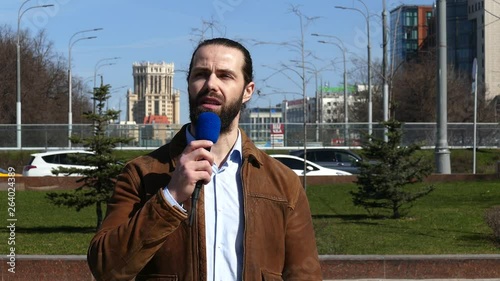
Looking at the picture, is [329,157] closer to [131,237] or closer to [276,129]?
[276,129]

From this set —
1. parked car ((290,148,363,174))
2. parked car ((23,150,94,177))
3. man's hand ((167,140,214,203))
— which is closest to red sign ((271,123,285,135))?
parked car ((290,148,363,174))

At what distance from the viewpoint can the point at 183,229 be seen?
9.77 ft

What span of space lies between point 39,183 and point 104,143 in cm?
1226

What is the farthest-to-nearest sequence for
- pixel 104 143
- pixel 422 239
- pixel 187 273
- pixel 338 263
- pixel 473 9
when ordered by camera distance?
pixel 473 9 < pixel 104 143 < pixel 422 239 < pixel 338 263 < pixel 187 273

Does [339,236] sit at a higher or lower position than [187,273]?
lower

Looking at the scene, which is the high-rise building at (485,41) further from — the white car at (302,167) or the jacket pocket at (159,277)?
the jacket pocket at (159,277)

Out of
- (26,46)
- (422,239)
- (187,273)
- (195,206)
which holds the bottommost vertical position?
(422,239)

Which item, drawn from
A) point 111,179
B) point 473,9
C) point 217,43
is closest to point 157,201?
point 217,43

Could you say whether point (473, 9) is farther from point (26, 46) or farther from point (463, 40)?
point (26, 46)

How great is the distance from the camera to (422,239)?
523 inches

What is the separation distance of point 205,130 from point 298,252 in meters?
0.66

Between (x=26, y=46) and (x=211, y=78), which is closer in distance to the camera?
(x=211, y=78)

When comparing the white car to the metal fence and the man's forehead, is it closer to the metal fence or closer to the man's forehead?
the metal fence

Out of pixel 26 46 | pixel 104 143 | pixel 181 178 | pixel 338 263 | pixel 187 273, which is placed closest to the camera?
pixel 181 178
